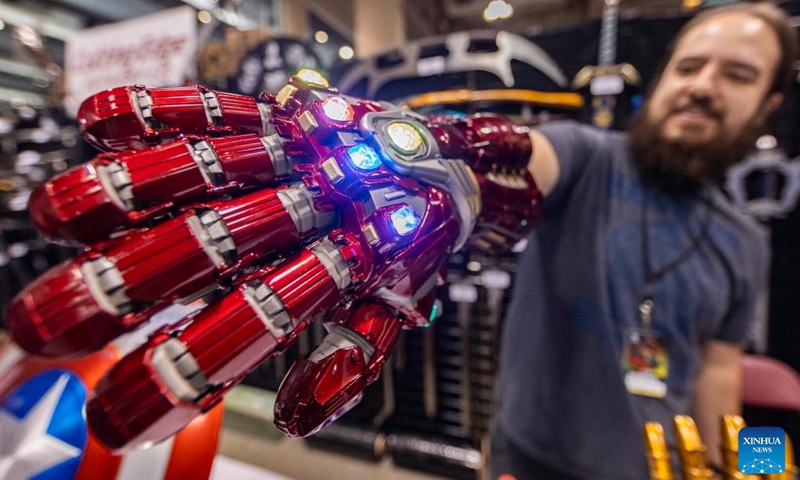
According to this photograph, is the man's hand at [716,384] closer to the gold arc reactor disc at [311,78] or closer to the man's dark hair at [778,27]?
the man's dark hair at [778,27]

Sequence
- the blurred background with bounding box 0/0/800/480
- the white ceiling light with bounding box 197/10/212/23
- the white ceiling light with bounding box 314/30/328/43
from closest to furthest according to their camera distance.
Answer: the blurred background with bounding box 0/0/800/480 → the white ceiling light with bounding box 197/10/212/23 → the white ceiling light with bounding box 314/30/328/43

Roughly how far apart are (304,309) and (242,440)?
1.41 m

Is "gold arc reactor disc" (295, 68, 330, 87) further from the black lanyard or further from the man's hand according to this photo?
the man's hand

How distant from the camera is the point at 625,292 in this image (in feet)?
2.63

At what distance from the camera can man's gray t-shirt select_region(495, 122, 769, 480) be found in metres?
0.79

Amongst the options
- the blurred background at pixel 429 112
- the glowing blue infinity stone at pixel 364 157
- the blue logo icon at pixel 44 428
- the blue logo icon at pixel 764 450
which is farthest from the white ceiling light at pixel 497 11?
the blue logo icon at pixel 44 428

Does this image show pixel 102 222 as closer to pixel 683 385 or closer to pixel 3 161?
pixel 683 385

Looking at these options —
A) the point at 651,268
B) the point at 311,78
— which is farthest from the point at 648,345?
the point at 311,78

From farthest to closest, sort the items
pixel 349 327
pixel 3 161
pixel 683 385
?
1. pixel 3 161
2. pixel 683 385
3. pixel 349 327

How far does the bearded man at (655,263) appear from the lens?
2.47ft

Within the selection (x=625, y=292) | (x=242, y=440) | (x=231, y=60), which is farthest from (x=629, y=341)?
(x=231, y=60)

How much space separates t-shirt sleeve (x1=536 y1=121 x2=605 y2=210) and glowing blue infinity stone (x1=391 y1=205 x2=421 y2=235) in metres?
0.49

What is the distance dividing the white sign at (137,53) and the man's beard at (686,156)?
4.76 feet

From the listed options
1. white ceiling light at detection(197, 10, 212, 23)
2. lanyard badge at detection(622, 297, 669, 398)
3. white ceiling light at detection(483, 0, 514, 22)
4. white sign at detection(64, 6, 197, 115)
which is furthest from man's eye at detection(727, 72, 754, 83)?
white ceiling light at detection(197, 10, 212, 23)
